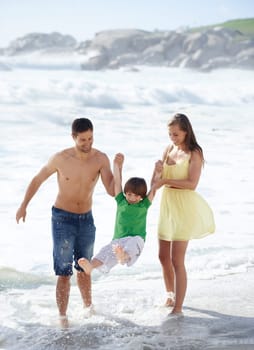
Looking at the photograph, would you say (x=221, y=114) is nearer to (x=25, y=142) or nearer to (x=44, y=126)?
(x=44, y=126)

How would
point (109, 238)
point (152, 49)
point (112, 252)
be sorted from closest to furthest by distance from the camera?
point (112, 252) → point (109, 238) → point (152, 49)

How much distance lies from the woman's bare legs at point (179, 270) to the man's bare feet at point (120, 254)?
1.66 feet

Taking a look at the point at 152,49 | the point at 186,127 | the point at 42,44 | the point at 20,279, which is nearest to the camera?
the point at 186,127

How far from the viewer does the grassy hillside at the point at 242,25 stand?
3555 inches

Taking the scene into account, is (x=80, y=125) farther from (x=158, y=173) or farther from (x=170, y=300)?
(x=170, y=300)

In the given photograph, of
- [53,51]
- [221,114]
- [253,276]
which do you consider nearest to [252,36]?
[53,51]

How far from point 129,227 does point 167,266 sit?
2.18 ft

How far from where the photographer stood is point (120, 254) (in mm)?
4426

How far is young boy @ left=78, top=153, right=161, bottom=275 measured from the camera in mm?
4508

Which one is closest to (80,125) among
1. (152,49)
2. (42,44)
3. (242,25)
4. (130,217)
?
(130,217)

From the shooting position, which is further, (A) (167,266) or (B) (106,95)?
(B) (106,95)

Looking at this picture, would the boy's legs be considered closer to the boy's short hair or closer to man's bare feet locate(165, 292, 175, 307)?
the boy's short hair

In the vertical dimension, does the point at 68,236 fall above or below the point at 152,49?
below

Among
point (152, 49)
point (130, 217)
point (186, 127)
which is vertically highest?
point (152, 49)
